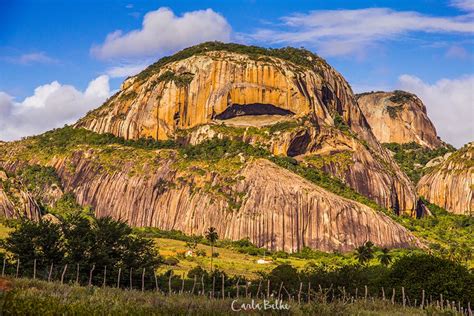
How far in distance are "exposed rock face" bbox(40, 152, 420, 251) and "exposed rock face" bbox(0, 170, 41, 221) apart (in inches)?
1081

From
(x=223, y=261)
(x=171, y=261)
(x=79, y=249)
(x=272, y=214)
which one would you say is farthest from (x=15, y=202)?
(x=79, y=249)

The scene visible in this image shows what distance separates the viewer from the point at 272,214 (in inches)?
6511

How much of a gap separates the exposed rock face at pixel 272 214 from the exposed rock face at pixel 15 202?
2746cm

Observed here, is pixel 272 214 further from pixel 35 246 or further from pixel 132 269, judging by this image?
pixel 35 246

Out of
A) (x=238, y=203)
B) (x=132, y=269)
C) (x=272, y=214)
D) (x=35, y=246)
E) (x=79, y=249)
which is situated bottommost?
(x=132, y=269)

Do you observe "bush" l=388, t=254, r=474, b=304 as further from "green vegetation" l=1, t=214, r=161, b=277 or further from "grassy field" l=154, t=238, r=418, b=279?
"grassy field" l=154, t=238, r=418, b=279

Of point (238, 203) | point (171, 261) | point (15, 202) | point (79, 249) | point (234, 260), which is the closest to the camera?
point (79, 249)

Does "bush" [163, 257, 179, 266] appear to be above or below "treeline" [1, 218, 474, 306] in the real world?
below

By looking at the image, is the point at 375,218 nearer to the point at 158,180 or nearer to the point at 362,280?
the point at 158,180

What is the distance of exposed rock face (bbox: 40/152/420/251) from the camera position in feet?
538

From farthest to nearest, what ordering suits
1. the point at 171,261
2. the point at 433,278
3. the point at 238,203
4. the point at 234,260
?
the point at 238,203 < the point at 234,260 < the point at 171,261 < the point at 433,278

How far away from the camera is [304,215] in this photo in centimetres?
16688

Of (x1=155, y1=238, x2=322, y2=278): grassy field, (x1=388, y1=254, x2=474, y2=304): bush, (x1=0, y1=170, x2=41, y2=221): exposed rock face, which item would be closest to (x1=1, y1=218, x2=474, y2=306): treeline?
(x1=388, y1=254, x2=474, y2=304): bush

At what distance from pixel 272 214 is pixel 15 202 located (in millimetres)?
67702
